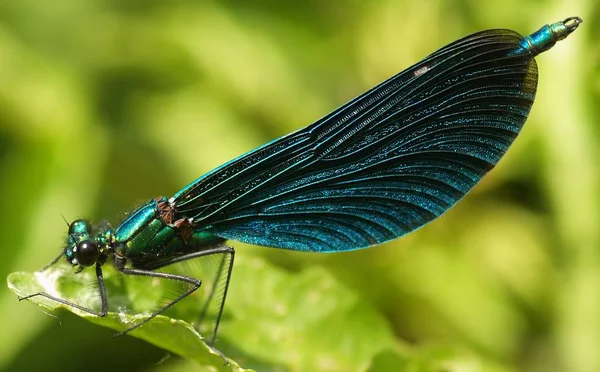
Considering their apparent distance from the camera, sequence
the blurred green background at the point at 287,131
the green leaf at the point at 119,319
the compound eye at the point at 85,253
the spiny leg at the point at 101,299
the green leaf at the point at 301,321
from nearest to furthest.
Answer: the green leaf at the point at 119,319, the spiny leg at the point at 101,299, the compound eye at the point at 85,253, the green leaf at the point at 301,321, the blurred green background at the point at 287,131

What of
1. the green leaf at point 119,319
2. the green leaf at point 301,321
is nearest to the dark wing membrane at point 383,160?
the green leaf at point 301,321

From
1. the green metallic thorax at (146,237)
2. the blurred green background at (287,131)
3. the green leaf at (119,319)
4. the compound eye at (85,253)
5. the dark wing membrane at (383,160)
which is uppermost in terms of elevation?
the blurred green background at (287,131)

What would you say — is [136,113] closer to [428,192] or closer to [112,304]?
[112,304]

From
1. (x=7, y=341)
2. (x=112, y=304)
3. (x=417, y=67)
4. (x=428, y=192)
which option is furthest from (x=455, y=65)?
(x=7, y=341)

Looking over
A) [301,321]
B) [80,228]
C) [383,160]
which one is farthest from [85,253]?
[383,160]

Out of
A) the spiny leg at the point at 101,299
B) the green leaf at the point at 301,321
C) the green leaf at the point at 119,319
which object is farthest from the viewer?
the green leaf at the point at 301,321

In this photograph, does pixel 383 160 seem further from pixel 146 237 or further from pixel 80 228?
pixel 80 228

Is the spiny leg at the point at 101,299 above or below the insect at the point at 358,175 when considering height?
below

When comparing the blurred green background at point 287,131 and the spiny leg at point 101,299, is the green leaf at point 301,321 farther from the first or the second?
the spiny leg at point 101,299

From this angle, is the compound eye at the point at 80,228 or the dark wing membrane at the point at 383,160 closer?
the dark wing membrane at the point at 383,160
